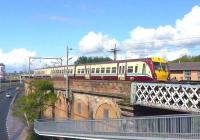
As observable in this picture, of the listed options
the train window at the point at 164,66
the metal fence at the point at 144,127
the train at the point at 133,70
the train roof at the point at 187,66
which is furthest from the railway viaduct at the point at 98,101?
the train roof at the point at 187,66

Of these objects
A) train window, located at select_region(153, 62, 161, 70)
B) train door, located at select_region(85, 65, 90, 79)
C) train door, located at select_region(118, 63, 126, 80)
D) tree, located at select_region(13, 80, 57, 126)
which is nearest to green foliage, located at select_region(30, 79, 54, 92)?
tree, located at select_region(13, 80, 57, 126)

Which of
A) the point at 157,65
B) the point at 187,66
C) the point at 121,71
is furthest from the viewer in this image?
the point at 187,66

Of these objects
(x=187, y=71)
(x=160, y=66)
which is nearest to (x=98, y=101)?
(x=160, y=66)

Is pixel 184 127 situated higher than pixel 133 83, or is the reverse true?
pixel 133 83

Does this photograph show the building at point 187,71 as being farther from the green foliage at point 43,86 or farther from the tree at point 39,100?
the tree at point 39,100

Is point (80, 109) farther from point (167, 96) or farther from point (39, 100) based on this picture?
point (167, 96)

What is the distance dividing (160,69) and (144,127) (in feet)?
56.5

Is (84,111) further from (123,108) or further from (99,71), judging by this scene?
(123,108)

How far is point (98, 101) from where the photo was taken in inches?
1543

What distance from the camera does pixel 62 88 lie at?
53344 mm

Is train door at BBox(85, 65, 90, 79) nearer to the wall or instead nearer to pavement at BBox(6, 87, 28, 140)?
the wall

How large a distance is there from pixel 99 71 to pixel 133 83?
758 inches

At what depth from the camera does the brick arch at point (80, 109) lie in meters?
43.4

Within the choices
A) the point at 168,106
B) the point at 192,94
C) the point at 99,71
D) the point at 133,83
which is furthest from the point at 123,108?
the point at 99,71
